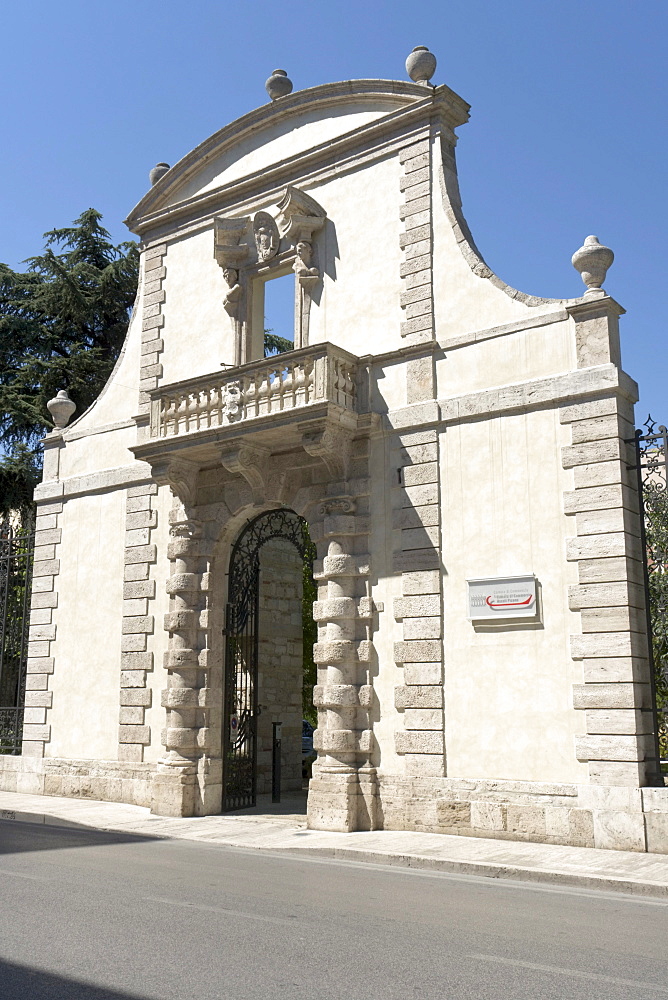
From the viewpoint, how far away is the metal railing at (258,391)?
1252 cm

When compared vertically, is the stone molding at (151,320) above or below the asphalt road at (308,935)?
above

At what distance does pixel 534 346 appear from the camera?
464 inches

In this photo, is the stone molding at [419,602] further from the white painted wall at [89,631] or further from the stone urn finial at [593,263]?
the white painted wall at [89,631]

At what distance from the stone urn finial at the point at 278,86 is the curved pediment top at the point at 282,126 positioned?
486 mm

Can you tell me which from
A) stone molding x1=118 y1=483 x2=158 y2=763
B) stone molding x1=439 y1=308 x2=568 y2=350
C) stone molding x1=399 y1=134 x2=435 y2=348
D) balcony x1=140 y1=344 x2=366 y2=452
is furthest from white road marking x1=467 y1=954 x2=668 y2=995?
stone molding x1=118 y1=483 x2=158 y2=763

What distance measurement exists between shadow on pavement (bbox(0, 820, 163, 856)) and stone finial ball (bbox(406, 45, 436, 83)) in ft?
35.8

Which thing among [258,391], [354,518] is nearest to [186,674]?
[354,518]

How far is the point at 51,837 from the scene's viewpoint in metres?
11.0

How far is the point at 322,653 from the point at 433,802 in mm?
2351

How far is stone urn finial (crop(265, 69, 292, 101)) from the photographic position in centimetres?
1559

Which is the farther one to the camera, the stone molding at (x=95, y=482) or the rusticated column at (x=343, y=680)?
the stone molding at (x=95, y=482)

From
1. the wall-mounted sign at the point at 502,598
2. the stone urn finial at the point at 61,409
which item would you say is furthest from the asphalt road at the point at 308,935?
the stone urn finial at the point at 61,409

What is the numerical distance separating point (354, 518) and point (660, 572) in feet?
13.0

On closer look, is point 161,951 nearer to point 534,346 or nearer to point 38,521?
point 534,346
